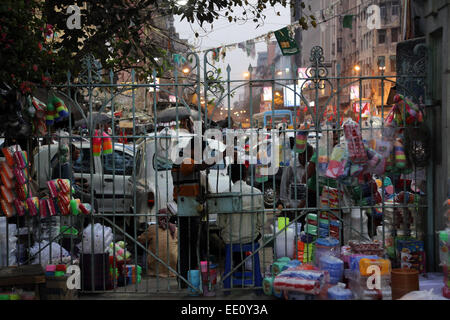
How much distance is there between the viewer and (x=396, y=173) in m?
6.50

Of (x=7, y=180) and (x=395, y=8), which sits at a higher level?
(x=395, y=8)

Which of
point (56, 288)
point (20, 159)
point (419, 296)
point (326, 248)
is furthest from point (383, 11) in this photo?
point (56, 288)

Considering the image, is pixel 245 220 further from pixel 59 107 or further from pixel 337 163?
pixel 59 107

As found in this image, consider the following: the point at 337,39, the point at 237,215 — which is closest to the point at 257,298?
the point at 237,215

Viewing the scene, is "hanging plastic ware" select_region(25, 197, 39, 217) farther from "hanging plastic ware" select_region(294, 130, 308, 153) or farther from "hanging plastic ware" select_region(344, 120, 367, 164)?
"hanging plastic ware" select_region(344, 120, 367, 164)

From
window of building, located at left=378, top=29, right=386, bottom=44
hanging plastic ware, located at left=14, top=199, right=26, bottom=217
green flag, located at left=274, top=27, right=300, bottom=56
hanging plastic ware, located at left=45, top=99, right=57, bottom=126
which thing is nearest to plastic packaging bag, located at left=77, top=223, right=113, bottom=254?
hanging plastic ware, located at left=14, top=199, right=26, bottom=217

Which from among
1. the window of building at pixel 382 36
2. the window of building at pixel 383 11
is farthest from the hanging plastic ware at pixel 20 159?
the window of building at pixel 382 36

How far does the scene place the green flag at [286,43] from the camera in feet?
30.2

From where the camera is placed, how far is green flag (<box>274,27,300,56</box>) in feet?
30.2

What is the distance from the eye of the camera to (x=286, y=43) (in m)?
10.1

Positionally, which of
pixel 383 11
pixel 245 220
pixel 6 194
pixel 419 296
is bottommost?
pixel 419 296

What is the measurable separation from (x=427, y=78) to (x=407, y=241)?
197cm

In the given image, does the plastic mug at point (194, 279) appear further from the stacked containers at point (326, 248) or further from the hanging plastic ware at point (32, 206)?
the hanging plastic ware at point (32, 206)
